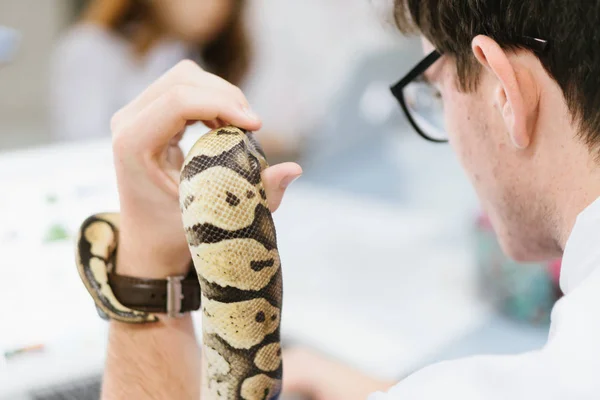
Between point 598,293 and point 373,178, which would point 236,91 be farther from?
point 373,178

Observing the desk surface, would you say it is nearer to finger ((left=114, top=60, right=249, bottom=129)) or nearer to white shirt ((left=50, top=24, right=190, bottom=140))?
finger ((left=114, top=60, right=249, bottom=129))

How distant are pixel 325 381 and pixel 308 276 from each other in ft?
1.52

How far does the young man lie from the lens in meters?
0.49

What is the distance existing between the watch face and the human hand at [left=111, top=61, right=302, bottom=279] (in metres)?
1.25

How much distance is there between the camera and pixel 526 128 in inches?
24.5

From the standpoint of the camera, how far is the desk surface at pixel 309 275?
3.49 feet

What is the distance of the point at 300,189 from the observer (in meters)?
1.93

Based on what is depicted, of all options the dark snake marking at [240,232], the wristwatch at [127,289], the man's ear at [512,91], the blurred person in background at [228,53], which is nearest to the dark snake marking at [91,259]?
the wristwatch at [127,289]

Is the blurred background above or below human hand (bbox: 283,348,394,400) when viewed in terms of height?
above

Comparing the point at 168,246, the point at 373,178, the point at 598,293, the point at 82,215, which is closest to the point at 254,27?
the point at 373,178

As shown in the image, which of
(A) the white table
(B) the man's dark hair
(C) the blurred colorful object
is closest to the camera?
(B) the man's dark hair

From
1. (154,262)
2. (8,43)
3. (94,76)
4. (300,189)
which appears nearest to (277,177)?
(154,262)

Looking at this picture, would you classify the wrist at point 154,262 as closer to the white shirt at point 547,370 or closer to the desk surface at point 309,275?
the desk surface at point 309,275

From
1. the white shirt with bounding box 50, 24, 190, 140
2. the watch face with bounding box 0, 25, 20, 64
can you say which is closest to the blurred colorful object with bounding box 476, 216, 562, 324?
the white shirt with bounding box 50, 24, 190, 140
